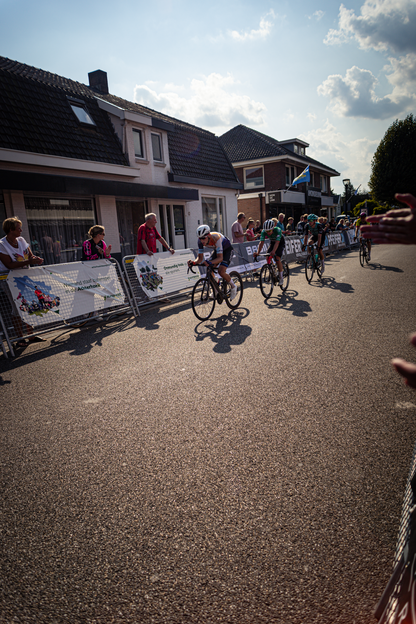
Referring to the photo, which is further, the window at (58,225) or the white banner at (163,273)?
the window at (58,225)

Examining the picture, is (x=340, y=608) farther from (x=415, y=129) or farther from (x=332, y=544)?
(x=415, y=129)

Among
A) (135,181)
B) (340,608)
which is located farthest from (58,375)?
(135,181)

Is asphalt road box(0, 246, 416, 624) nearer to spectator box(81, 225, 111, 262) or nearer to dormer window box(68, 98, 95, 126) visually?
spectator box(81, 225, 111, 262)

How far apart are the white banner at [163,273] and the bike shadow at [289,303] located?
248 centimetres

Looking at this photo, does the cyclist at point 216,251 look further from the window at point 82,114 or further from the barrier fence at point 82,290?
the window at point 82,114

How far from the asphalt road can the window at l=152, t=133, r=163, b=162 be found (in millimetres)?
14526

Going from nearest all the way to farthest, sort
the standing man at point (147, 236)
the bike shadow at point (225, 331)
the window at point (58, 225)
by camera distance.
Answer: the bike shadow at point (225, 331), the standing man at point (147, 236), the window at point (58, 225)

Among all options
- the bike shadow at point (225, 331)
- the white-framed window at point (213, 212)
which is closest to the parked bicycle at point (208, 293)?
the bike shadow at point (225, 331)

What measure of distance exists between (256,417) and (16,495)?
83.2 inches

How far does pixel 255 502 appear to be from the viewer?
2.54 m

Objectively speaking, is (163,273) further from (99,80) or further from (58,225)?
(99,80)

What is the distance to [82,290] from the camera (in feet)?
26.5

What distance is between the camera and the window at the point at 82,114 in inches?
575

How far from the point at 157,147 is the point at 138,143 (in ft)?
4.07
